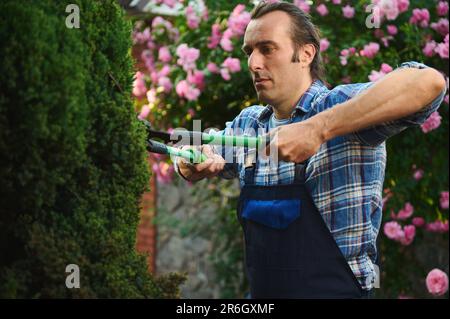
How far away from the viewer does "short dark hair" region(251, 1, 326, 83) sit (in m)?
2.87

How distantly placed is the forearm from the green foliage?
59 centimetres

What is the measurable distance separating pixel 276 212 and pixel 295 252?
0.13 meters

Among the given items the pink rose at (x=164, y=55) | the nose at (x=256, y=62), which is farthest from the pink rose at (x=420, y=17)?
the nose at (x=256, y=62)

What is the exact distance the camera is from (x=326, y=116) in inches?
94.2

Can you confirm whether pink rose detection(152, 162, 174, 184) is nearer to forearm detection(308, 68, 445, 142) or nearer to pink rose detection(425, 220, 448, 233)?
pink rose detection(425, 220, 448, 233)

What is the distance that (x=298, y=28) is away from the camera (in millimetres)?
2889

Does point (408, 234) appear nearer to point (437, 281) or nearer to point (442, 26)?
point (437, 281)

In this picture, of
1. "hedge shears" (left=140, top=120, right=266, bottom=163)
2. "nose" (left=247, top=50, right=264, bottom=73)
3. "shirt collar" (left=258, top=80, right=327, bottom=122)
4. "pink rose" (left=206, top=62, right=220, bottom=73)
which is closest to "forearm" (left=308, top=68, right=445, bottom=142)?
"hedge shears" (left=140, top=120, right=266, bottom=163)

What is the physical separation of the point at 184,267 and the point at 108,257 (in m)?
5.38

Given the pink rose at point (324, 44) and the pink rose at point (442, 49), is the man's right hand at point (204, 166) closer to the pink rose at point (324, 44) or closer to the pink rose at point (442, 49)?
the pink rose at point (324, 44)

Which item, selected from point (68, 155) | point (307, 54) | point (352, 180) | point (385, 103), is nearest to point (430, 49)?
point (307, 54)
